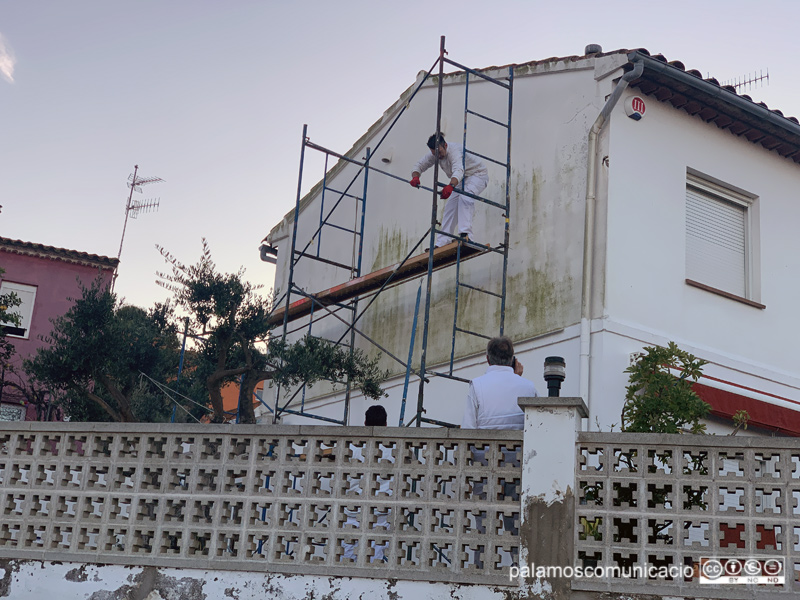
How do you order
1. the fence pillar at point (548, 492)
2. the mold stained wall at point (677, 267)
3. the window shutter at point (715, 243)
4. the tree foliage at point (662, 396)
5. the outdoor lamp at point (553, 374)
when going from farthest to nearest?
the window shutter at point (715, 243) < the mold stained wall at point (677, 267) < the tree foliage at point (662, 396) < the outdoor lamp at point (553, 374) < the fence pillar at point (548, 492)

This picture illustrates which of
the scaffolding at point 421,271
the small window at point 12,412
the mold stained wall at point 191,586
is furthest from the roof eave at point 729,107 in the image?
the small window at point 12,412

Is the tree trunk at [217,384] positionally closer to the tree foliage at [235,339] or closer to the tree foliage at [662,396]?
the tree foliage at [235,339]

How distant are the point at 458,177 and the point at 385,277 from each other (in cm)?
171

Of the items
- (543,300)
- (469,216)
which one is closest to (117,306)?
(469,216)

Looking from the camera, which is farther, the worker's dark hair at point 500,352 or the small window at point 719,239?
the small window at point 719,239

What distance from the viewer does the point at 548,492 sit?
21.0ft

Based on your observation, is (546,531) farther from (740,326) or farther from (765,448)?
(740,326)

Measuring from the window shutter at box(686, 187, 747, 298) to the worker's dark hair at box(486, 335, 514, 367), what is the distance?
467 centimetres

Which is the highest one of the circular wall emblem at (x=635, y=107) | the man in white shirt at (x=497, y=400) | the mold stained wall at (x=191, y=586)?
the circular wall emblem at (x=635, y=107)

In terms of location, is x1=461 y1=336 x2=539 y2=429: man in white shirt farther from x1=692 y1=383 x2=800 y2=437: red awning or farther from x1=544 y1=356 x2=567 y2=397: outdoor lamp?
x1=692 y1=383 x2=800 y2=437: red awning

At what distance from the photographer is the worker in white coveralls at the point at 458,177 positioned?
1166cm

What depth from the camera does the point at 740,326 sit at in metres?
11.5

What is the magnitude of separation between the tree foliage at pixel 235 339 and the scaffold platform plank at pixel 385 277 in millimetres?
799

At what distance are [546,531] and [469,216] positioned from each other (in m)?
6.11
